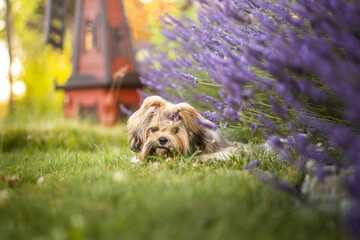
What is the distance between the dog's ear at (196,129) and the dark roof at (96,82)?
158 inches

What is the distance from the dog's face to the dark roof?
12.7 feet

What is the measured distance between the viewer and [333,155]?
6.91ft

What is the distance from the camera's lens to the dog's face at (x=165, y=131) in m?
2.82

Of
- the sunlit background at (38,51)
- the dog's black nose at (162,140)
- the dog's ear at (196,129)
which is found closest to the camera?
the dog's black nose at (162,140)

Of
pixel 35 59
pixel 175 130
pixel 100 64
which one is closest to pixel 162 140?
pixel 175 130

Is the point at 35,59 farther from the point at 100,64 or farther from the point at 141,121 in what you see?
the point at 141,121

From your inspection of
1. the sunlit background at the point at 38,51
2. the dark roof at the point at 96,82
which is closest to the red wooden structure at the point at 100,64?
the dark roof at the point at 96,82

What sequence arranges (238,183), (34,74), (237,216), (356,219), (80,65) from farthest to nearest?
(34,74) < (80,65) < (238,183) < (237,216) < (356,219)

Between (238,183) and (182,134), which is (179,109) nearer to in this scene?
(182,134)

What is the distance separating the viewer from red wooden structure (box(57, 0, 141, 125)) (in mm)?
6961

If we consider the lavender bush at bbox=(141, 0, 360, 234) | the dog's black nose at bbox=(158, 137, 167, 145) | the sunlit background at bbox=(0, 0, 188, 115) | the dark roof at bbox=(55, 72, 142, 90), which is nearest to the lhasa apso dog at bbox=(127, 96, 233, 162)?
the dog's black nose at bbox=(158, 137, 167, 145)

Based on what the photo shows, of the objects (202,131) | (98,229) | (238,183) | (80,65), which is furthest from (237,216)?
(80,65)

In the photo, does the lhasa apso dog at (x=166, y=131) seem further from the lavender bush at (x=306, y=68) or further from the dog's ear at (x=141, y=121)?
the lavender bush at (x=306, y=68)

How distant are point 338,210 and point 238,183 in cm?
59
